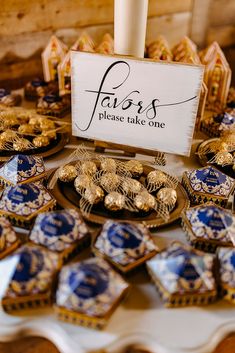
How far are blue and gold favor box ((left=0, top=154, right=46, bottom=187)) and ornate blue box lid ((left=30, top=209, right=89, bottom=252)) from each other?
0.15 metres

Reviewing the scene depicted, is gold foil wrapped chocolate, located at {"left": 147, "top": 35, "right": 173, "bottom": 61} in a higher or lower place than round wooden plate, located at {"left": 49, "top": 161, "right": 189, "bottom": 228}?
higher

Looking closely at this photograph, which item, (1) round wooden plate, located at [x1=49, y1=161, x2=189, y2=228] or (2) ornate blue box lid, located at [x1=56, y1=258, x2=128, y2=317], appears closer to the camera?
(2) ornate blue box lid, located at [x1=56, y1=258, x2=128, y2=317]

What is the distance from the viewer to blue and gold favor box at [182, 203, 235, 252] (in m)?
0.65

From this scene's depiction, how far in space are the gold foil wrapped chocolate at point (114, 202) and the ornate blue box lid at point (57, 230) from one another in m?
0.09

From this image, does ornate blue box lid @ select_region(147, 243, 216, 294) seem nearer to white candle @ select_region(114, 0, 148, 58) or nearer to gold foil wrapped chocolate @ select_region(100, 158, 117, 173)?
gold foil wrapped chocolate @ select_region(100, 158, 117, 173)

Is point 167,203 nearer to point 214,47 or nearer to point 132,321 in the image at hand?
point 132,321

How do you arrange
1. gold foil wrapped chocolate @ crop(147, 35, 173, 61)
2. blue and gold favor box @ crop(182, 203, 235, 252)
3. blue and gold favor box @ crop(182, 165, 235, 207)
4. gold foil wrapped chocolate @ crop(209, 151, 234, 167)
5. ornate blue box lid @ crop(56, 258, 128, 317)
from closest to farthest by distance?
1. ornate blue box lid @ crop(56, 258, 128, 317)
2. blue and gold favor box @ crop(182, 203, 235, 252)
3. blue and gold favor box @ crop(182, 165, 235, 207)
4. gold foil wrapped chocolate @ crop(209, 151, 234, 167)
5. gold foil wrapped chocolate @ crop(147, 35, 173, 61)

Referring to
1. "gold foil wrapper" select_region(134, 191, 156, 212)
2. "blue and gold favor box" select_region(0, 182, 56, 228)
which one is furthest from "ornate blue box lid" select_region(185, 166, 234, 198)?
"blue and gold favor box" select_region(0, 182, 56, 228)

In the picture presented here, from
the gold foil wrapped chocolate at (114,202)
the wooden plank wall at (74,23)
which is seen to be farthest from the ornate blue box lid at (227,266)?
the wooden plank wall at (74,23)

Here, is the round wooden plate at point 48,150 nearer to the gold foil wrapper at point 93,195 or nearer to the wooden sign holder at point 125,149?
the wooden sign holder at point 125,149


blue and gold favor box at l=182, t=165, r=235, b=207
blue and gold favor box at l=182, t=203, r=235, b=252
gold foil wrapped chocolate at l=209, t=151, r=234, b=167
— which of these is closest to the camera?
blue and gold favor box at l=182, t=203, r=235, b=252

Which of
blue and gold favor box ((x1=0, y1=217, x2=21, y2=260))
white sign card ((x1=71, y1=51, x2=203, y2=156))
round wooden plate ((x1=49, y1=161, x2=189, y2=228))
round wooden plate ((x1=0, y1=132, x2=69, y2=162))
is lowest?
round wooden plate ((x1=49, y1=161, x2=189, y2=228))

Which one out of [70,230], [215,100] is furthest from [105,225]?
[215,100]

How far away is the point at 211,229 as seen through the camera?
658mm
